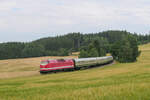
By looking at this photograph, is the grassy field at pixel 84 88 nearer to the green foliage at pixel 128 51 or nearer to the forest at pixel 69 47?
the green foliage at pixel 128 51

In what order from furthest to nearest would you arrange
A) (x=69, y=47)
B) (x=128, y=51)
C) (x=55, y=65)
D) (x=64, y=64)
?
(x=69, y=47)
(x=128, y=51)
(x=64, y=64)
(x=55, y=65)

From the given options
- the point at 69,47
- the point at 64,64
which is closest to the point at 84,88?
the point at 64,64

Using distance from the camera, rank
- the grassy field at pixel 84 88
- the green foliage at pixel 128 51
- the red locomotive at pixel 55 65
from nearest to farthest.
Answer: the grassy field at pixel 84 88 < the red locomotive at pixel 55 65 < the green foliage at pixel 128 51

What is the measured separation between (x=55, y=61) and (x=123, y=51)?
4320 centimetres

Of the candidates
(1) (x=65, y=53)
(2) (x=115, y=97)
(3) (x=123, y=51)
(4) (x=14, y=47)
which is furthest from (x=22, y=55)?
(2) (x=115, y=97)

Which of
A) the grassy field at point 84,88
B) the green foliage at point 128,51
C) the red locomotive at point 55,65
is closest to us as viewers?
the grassy field at point 84,88

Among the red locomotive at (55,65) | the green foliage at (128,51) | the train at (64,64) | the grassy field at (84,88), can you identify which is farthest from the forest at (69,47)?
the grassy field at (84,88)

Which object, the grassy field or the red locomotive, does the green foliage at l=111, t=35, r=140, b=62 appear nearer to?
the red locomotive

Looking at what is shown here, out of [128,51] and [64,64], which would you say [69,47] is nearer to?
[128,51]

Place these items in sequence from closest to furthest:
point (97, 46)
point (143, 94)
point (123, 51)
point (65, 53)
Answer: point (143, 94) → point (123, 51) → point (97, 46) → point (65, 53)

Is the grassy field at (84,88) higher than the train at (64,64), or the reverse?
the grassy field at (84,88)

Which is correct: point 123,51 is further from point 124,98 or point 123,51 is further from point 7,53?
point 7,53

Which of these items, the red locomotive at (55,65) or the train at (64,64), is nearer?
the red locomotive at (55,65)

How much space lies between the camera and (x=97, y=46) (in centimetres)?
9100
